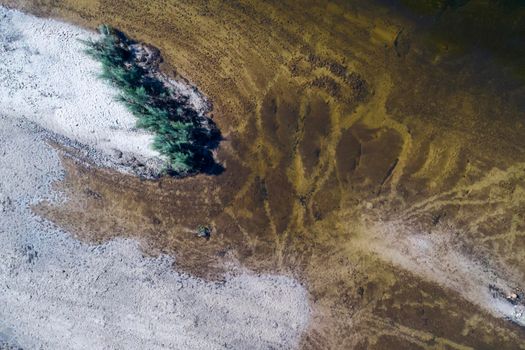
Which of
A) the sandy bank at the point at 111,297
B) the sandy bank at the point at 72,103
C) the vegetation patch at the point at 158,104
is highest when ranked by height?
the vegetation patch at the point at 158,104

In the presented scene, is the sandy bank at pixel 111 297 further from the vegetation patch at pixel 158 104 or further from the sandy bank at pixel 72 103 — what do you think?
the vegetation patch at pixel 158 104

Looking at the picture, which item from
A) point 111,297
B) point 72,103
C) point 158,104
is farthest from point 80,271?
point 158,104

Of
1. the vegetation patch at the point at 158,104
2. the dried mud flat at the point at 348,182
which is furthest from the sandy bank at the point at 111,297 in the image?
the vegetation patch at the point at 158,104

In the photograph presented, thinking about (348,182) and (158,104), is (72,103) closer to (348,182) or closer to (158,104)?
(158,104)

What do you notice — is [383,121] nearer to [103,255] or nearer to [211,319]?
[211,319]

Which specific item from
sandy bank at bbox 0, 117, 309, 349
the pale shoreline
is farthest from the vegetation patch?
sandy bank at bbox 0, 117, 309, 349
